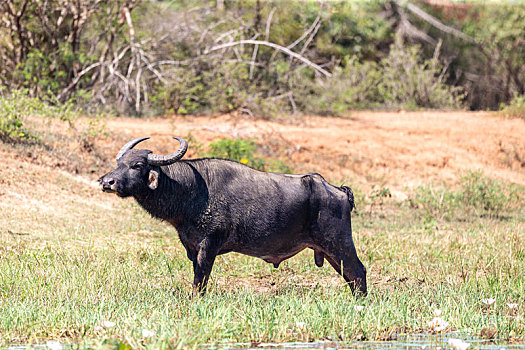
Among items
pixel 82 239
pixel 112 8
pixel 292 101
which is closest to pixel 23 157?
pixel 82 239

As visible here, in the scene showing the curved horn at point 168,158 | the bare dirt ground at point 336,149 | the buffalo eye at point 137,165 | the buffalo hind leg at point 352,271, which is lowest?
the bare dirt ground at point 336,149

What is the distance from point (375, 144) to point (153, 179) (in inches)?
388

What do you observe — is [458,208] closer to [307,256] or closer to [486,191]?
[486,191]

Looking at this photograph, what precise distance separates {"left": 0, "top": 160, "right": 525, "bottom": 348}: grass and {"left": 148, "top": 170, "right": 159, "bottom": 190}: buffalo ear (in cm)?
88

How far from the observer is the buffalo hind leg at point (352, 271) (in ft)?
20.7

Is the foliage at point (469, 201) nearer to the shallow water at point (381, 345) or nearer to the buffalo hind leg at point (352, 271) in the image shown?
the buffalo hind leg at point (352, 271)

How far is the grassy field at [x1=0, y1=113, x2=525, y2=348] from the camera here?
16.0 feet

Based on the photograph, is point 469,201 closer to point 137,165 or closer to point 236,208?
point 236,208

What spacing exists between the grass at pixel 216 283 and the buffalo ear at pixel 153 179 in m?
0.88

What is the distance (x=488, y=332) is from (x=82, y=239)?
5146 millimetres

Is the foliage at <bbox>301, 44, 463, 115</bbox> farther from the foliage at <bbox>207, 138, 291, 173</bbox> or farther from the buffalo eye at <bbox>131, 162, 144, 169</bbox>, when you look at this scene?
the buffalo eye at <bbox>131, 162, 144, 169</bbox>

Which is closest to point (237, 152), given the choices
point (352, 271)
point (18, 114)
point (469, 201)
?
point (18, 114)

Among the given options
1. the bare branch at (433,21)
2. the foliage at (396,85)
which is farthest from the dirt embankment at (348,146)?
the bare branch at (433,21)

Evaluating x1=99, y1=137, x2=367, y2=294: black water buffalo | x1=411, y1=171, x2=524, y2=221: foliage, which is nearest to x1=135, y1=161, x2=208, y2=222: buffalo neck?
x1=99, y1=137, x2=367, y2=294: black water buffalo
